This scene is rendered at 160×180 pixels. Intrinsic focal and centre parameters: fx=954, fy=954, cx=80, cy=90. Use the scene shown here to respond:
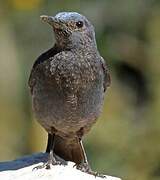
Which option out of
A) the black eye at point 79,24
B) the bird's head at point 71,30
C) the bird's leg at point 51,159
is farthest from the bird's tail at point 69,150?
the black eye at point 79,24

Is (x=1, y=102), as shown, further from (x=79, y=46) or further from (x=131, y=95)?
(x=79, y=46)

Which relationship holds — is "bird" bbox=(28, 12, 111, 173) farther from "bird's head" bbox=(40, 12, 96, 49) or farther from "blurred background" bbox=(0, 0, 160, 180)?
"blurred background" bbox=(0, 0, 160, 180)

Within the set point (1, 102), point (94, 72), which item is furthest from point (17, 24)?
point (94, 72)

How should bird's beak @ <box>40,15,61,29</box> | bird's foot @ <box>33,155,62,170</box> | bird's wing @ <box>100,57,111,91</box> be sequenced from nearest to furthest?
bird's beak @ <box>40,15,61,29</box> → bird's foot @ <box>33,155,62,170</box> → bird's wing @ <box>100,57,111,91</box>

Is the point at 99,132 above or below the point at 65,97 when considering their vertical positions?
below

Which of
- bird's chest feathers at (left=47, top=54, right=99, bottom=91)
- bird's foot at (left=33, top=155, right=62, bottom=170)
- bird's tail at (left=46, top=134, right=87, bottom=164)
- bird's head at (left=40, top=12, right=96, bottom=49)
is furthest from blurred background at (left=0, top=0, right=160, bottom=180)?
bird's head at (left=40, top=12, right=96, bottom=49)

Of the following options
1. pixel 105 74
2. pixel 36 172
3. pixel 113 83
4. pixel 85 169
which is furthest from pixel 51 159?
pixel 113 83

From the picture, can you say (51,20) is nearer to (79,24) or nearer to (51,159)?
(79,24)
